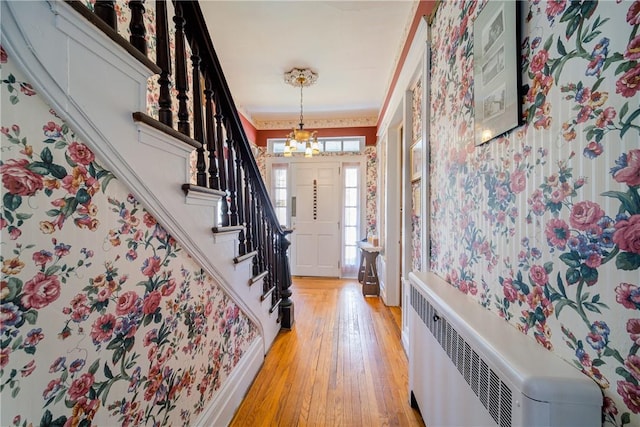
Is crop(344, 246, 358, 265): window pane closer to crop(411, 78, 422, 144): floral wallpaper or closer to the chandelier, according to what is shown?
the chandelier

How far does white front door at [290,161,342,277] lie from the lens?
4.55 m

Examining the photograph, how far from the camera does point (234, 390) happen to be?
1478mm

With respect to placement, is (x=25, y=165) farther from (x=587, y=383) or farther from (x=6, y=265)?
(x=587, y=383)

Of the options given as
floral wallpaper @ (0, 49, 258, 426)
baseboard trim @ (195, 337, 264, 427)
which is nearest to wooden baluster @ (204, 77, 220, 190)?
floral wallpaper @ (0, 49, 258, 426)

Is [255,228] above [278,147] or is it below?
below

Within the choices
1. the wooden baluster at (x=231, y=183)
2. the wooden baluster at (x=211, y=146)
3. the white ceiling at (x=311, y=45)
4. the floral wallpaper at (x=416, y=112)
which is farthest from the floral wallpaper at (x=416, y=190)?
the wooden baluster at (x=211, y=146)

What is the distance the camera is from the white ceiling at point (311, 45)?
2047 millimetres

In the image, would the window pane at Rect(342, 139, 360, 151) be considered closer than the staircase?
No

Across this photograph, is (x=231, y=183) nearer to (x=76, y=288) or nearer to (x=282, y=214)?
(x=76, y=288)

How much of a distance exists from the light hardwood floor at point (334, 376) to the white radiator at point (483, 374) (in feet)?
1.10

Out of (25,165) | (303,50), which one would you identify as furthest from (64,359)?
(303,50)

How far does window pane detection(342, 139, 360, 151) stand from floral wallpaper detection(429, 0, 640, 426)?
3651mm

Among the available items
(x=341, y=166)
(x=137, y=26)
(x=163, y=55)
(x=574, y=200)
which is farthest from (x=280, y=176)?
(x=574, y=200)

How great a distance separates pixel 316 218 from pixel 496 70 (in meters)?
3.84
